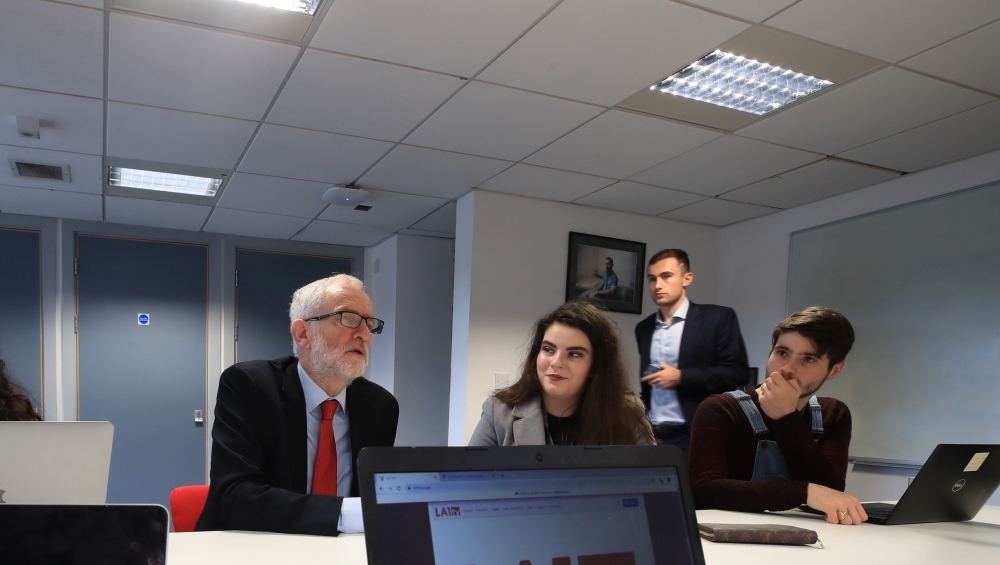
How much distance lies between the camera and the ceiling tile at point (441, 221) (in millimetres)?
5095

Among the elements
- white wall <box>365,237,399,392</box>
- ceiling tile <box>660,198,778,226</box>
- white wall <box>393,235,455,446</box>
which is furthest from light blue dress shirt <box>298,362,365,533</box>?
white wall <box>393,235,455,446</box>

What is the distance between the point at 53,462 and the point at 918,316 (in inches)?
156

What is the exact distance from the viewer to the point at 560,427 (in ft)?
6.96

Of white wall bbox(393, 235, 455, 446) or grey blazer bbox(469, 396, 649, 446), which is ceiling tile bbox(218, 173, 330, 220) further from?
grey blazer bbox(469, 396, 649, 446)

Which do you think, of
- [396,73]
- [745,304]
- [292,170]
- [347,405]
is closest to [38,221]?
[292,170]

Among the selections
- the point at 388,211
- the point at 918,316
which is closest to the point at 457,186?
the point at 388,211

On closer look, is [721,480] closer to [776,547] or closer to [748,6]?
[776,547]

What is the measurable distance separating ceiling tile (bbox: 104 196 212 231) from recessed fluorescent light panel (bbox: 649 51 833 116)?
12.1ft

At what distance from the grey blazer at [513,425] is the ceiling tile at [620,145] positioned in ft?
5.21

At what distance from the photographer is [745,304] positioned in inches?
199

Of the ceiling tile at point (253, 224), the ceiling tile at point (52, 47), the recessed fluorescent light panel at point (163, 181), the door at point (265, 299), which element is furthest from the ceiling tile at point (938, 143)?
the door at point (265, 299)

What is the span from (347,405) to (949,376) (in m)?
3.21

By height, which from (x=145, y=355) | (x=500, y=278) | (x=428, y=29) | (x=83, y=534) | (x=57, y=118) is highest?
(x=428, y=29)

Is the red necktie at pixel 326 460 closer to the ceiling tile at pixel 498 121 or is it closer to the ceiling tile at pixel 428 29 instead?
the ceiling tile at pixel 428 29
